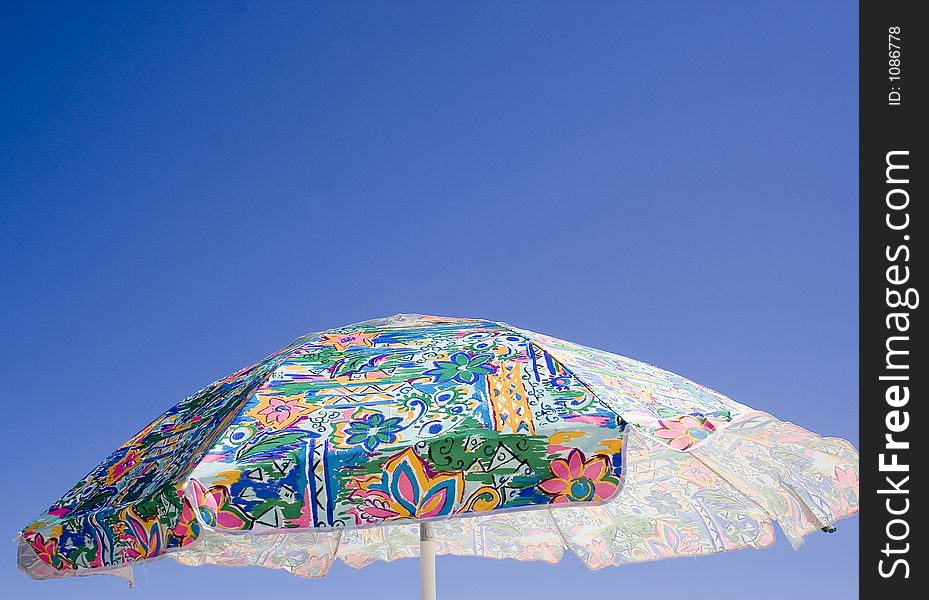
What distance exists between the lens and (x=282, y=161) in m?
8.53

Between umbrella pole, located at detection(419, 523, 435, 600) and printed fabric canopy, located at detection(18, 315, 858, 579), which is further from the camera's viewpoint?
umbrella pole, located at detection(419, 523, 435, 600)

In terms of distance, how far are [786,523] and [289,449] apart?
5.66 ft

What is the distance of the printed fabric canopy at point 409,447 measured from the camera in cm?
194

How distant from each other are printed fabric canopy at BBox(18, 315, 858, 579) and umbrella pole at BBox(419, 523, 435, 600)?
735mm

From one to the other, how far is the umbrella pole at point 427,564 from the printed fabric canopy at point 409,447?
0.73m

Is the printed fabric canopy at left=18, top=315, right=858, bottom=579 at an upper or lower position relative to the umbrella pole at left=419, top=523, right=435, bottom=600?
upper

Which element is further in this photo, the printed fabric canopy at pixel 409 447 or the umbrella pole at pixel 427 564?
the umbrella pole at pixel 427 564

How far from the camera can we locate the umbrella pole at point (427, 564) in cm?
308

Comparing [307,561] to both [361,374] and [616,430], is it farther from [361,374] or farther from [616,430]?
[616,430]

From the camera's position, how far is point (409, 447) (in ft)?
6.43

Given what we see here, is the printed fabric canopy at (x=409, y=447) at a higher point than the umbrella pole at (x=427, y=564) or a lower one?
higher

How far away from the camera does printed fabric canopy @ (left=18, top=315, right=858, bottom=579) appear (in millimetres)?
1944

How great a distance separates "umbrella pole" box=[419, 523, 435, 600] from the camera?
3.08 metres

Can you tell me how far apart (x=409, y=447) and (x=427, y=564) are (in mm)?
1255
